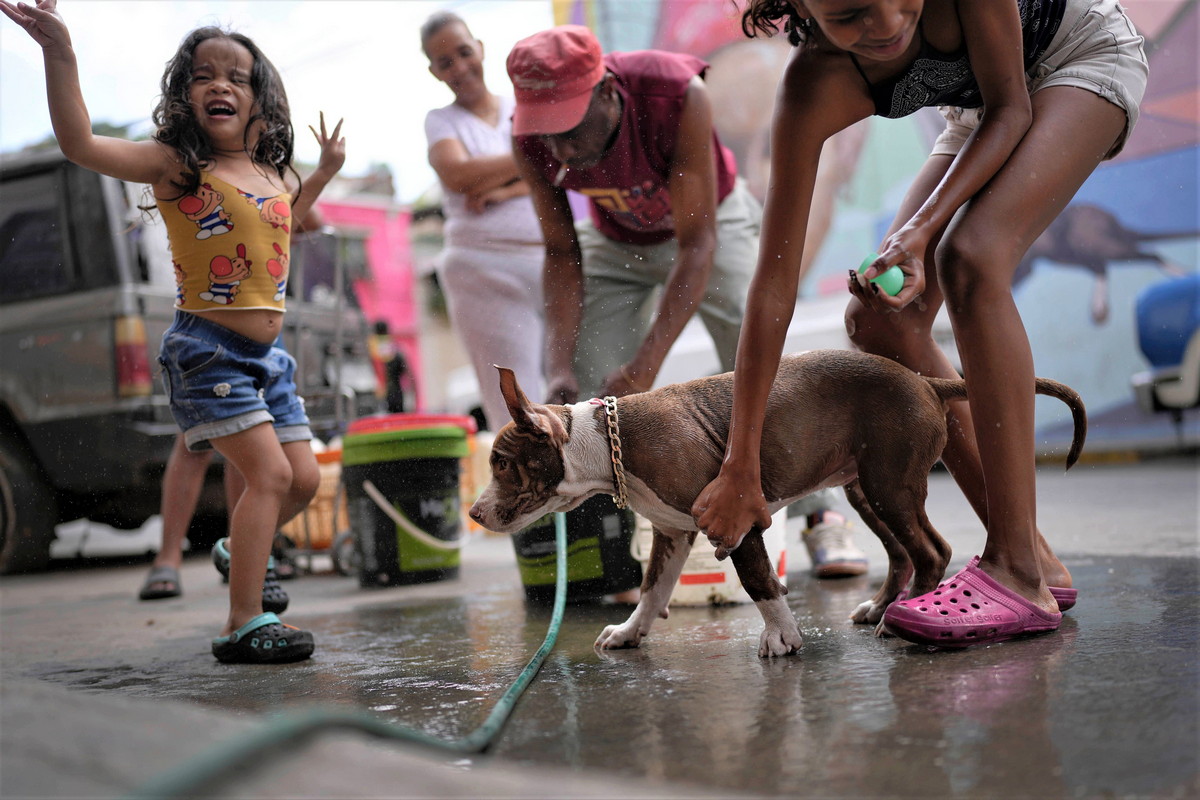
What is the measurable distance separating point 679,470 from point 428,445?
2.65 m

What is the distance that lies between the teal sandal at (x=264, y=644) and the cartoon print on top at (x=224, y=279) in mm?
920

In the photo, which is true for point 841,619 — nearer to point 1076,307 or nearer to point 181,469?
point 181,469

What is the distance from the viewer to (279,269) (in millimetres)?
3066

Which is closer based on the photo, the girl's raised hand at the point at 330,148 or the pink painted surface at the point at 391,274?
the girl's raised hand at the point at 330,148

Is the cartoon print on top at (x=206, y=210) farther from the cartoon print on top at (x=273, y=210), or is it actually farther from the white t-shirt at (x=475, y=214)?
the white t-shirt at (x=475, y=214)

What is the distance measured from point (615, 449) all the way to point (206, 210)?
144 centimetres

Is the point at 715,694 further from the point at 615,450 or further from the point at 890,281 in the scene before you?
the point at 890,281

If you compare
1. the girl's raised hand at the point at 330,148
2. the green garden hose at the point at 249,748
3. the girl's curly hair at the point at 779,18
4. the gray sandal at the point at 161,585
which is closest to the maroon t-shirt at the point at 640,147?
the girl's raised hand at the point at 330,148

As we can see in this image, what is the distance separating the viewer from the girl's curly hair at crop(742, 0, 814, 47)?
2.35 m

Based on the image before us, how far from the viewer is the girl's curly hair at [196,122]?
115 inches

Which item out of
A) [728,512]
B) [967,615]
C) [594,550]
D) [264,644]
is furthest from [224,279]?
[967,615]

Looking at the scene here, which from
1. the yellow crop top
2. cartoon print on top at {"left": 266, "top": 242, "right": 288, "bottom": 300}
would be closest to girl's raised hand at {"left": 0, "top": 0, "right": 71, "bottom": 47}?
the yellow crop top

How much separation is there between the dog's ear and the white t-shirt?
77.1 inches

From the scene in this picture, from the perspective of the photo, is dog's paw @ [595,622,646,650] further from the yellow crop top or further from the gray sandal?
the gray sandal
